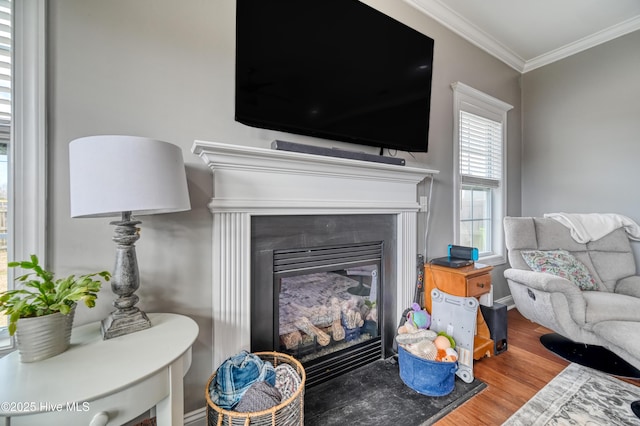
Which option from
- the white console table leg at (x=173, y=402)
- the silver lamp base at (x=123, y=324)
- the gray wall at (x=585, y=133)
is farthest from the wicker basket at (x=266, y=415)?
the gray wall at (x=585, y=133)

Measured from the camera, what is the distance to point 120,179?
2.65 feet

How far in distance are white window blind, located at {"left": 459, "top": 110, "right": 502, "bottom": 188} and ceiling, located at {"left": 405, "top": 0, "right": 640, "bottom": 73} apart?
726 mm

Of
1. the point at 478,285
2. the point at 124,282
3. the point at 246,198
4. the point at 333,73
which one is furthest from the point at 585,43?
the point at 124,282

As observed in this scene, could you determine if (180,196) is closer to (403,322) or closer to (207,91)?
(207,91)

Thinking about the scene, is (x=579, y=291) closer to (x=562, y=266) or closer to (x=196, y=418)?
(x=562, y=266)

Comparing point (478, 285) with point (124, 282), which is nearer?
point (124, 282)

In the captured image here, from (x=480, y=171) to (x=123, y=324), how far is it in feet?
9.76

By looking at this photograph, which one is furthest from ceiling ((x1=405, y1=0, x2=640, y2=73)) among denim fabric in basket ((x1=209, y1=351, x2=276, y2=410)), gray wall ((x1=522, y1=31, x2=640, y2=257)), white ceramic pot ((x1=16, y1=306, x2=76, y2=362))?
white ceramic pot ((x1=16, y1=306, x2=76, y2=362))

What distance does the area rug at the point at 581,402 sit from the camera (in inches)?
52.4

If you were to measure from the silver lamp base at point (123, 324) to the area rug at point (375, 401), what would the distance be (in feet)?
3.06

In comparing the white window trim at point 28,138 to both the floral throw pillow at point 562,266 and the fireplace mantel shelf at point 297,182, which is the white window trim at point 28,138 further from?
the floral throw pillow at point 562,266

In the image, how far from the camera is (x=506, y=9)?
2.15 m

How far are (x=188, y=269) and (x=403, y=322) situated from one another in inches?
56.8

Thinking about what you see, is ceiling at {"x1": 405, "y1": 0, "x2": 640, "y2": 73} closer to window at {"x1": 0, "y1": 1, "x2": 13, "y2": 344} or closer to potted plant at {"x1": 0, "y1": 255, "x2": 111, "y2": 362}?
window at {"x1": 0, "y1": 1, "x2": 13, "y2": 344}
